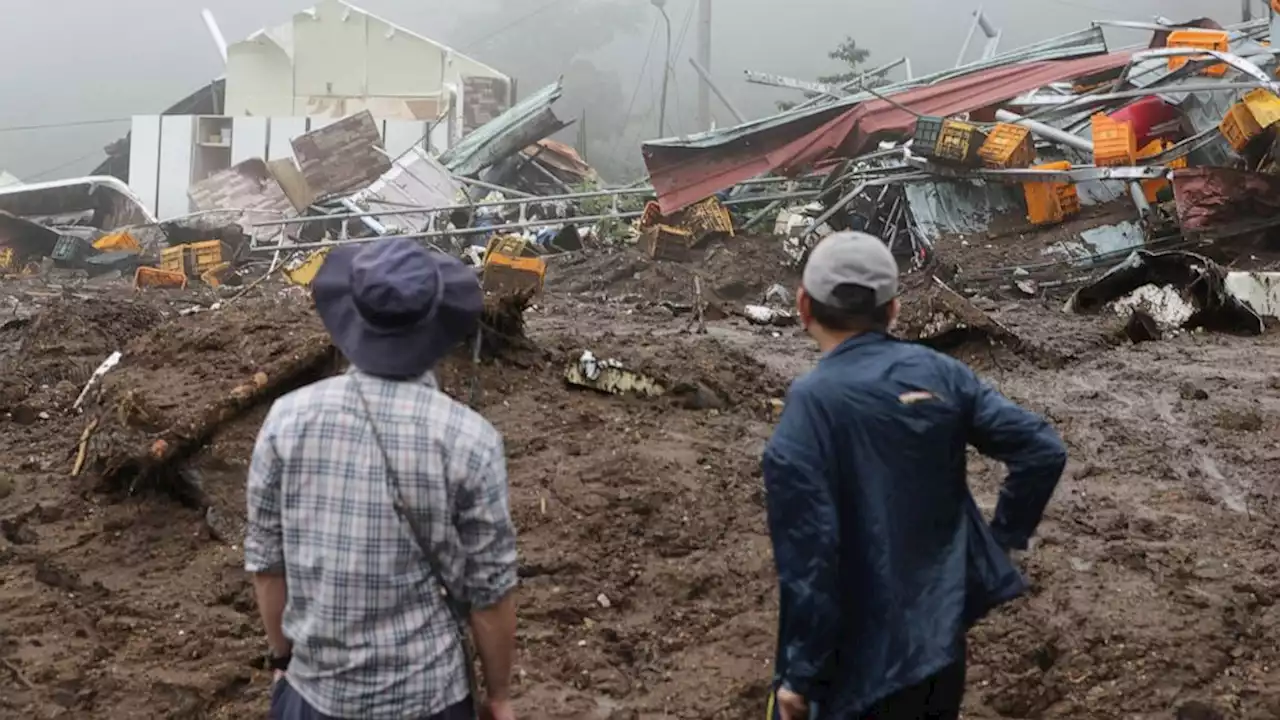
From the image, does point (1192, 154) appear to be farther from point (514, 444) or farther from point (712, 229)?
point (514, 444)

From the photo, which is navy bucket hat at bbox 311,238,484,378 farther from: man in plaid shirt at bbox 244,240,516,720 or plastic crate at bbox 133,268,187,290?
plastic crate at bbox 133,268,187,290

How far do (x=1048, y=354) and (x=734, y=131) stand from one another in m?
7.90

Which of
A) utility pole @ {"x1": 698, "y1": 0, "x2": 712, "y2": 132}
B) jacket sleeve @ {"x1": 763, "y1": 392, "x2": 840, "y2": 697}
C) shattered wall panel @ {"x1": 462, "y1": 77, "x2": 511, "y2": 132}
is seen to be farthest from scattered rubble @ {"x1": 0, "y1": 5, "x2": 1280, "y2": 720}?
shattered wall panel @ {"x1": 462, "y1": 77, "x2": 511, "y2": 132}

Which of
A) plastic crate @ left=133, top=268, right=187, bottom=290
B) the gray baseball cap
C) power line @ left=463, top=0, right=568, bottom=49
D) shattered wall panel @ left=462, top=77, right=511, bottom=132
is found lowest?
plastic crate @ left=133, top=268, right=187, bottom=290

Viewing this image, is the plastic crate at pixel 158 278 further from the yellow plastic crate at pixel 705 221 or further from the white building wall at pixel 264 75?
the white building wall at pixel 264 75

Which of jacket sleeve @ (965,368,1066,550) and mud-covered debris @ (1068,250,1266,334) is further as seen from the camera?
mud-covered debris @ (1068,250,1266,334)

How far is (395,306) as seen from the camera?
1.87m

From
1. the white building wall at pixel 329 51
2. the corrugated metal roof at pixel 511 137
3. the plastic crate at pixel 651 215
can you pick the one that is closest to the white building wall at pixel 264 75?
the white building wall at pixel 329 51

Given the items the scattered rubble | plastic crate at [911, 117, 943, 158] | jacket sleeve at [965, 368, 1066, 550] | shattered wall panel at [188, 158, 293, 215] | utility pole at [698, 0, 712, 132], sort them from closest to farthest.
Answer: jacket sleeve at [965, 368, 1066, 550] → the scattered rubble → plastic crate at [911, 117, 943, 158] → utility pole at [698, 0, 712, 132] → shattered wall panel at [188, 158, 293, 215]

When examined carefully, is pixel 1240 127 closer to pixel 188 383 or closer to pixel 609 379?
pixel 609 379

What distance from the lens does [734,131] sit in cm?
1548

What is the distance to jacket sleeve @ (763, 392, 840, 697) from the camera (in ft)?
6.57

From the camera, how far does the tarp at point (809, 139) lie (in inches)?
596

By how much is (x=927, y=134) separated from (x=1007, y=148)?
3.15 ft
